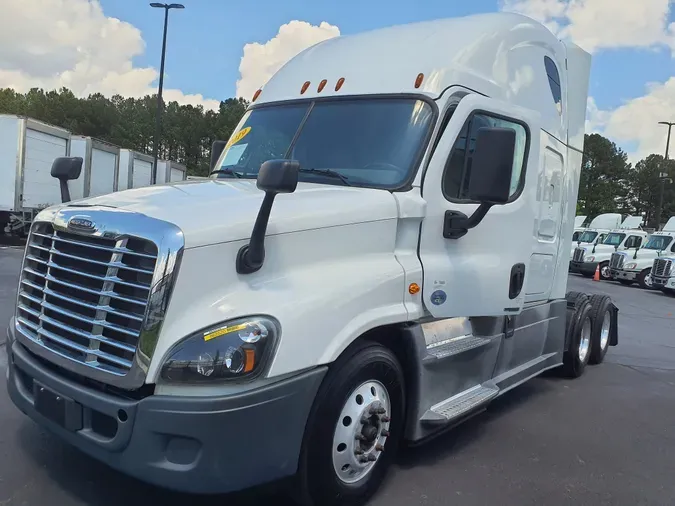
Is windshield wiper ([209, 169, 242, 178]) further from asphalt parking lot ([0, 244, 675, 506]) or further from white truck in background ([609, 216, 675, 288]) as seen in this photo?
white truck in background ([609, 216, 675, 288])

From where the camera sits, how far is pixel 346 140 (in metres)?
4.37

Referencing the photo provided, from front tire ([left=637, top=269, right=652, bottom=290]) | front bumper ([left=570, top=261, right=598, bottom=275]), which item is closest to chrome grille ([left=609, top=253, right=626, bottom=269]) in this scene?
front tire ([left=637, top=269, right=652, bottom=290])

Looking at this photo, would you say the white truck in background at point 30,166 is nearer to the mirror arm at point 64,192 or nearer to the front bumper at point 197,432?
the mirror arm at point 64,192

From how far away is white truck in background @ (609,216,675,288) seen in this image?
23.4m

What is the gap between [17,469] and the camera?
12.5ft

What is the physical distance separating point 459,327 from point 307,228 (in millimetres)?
1708

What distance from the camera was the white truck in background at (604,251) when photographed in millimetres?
25219

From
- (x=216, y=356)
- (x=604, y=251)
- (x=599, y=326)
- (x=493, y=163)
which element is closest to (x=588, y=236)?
(x=604, y=251)

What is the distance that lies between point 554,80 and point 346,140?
276cm

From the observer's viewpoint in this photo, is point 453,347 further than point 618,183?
No

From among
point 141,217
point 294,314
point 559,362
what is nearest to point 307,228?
point 294,314

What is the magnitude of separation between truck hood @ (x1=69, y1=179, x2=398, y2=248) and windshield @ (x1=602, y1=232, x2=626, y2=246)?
25.1m

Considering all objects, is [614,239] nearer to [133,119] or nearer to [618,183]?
[618,183]

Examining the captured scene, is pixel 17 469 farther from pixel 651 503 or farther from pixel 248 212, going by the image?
pixel 651 503
